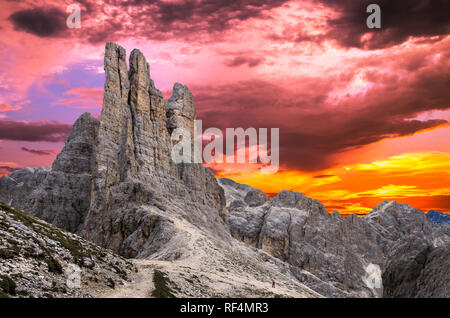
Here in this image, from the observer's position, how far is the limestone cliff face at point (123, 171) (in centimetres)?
9919

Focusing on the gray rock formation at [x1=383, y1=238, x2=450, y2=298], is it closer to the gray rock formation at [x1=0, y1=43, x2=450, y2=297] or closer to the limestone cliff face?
the gray rock formation at [x1=0, y1=43, x2=450, y2=297]

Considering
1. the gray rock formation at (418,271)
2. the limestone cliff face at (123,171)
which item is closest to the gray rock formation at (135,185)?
the limestone cliff face at (123,171)

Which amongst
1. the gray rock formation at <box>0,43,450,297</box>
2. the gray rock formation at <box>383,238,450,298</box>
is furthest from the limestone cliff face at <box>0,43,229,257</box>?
the gray rock formation at <box>383,238,450,298</box>

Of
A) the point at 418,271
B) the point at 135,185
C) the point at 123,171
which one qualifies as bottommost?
the point at 418,271

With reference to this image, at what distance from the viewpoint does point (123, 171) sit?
111750 millimetres

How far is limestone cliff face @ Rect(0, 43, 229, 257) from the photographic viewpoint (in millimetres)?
99188

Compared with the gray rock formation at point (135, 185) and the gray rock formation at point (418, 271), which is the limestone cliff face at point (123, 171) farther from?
the gray rock formation at point (418, 271)

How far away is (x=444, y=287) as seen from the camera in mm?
30688

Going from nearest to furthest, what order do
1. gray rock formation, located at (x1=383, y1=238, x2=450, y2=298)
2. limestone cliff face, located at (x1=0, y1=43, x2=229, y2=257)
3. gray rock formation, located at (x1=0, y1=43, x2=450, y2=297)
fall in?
1. gray rock formation, located at (x1=383, y1=238, x2=450, y2=298)
2. gray rock formation, located at (x1=0, y1=43, x2=450, y2=297)
3. limestone cliff face, located at (x1=0, y1=43, x2=229, y2=257)

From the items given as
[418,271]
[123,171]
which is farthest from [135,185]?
[418,271]

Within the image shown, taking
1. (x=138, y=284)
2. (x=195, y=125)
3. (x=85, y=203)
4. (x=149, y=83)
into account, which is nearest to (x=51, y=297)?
(x=138, y=284)

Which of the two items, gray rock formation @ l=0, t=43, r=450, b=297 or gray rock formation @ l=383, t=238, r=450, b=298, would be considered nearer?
gray rock formation @ l=383, t=238, r=450, b=298

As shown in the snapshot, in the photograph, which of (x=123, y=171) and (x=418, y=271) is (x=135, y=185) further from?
(x=418, y=271)
